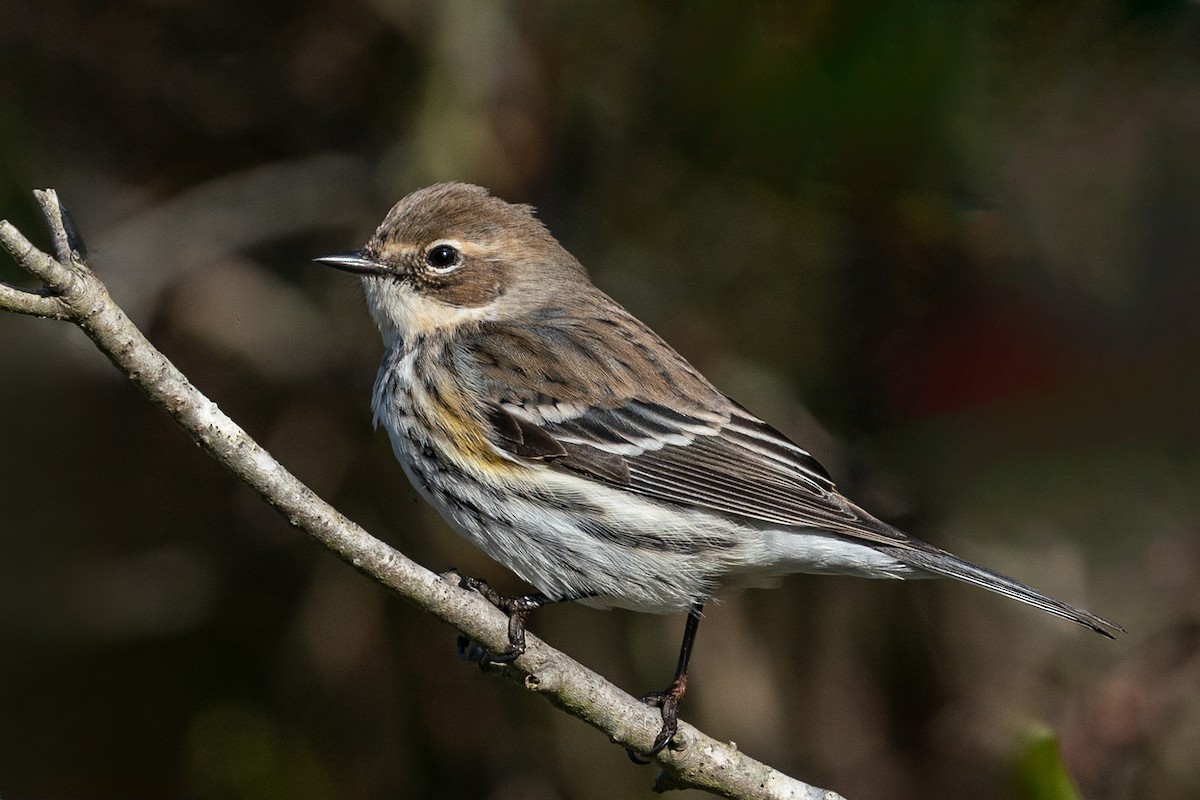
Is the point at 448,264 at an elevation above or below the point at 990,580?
above

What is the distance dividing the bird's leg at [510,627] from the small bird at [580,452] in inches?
0.7

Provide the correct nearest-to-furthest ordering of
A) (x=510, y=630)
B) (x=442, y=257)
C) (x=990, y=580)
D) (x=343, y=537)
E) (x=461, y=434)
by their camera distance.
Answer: (x=343, y=537), (x=510, y=630), (x=990, y=580), (x=461, y=434), (x=442, y=257)

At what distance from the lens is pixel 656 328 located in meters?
5.83

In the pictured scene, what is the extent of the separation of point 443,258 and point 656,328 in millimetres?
1483

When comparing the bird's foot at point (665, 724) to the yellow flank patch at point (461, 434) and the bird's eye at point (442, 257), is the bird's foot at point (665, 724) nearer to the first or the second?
the yellow flank patch at point (461, 434)

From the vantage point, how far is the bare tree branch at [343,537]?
8.64 ft

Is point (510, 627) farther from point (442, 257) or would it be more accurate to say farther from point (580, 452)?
point (442, 257)

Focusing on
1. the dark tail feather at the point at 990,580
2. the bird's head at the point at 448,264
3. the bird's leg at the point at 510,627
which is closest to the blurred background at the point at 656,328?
the bird's head at the point at 448,264

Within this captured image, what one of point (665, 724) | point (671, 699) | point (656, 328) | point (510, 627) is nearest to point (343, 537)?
point (510, 627)

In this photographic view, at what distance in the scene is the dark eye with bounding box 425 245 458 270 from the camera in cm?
457

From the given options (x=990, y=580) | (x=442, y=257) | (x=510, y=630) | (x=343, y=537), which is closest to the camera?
(x=343, y=537)

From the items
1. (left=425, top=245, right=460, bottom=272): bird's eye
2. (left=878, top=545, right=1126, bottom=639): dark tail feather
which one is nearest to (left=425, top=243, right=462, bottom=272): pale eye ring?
(left=425, top=245, right=460, bottom=272): bird's eye

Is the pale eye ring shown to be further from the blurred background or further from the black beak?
the blurred background

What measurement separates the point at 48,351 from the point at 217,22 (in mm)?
1682
